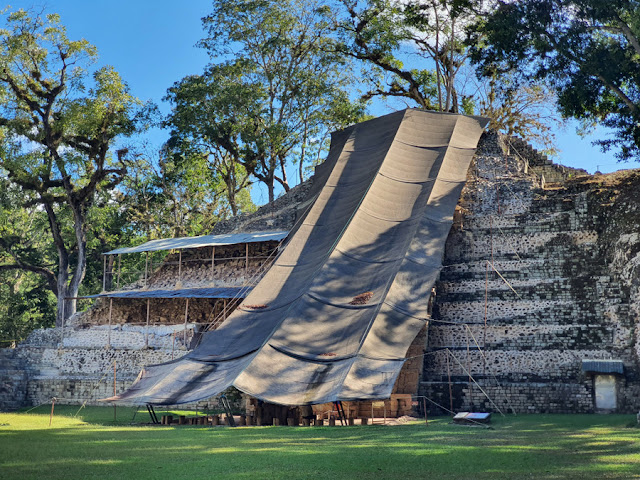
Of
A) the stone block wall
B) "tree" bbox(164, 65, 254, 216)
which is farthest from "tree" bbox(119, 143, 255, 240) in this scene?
the stone block wall

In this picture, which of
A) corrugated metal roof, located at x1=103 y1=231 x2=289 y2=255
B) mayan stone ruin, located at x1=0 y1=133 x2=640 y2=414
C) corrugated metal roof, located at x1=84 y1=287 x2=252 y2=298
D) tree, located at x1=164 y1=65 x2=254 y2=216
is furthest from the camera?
tree, located at x1=164 y1=65 x2=254 y2=216

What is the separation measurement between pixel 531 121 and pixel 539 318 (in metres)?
15.6

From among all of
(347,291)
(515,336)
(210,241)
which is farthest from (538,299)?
(210,241)

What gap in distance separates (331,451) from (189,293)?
14314mm

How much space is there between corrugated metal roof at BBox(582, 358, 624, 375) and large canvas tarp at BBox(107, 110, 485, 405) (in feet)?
13.6

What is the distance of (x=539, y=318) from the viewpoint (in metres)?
20.8

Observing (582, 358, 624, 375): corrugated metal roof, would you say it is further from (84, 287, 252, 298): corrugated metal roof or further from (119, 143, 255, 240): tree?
(119, 143, 255, 240): tree

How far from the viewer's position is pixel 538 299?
21172mm

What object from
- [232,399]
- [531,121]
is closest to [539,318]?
[232,399]

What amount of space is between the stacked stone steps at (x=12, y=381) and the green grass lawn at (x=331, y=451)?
7192 millimetres

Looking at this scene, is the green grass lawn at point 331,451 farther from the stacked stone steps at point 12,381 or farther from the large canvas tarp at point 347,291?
the stacked stone steps at point 12,381

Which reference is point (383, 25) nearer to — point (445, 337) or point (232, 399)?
point (445, 337)

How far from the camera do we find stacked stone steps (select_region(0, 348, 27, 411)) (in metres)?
23.3

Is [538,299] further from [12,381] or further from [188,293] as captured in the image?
[12,381]
